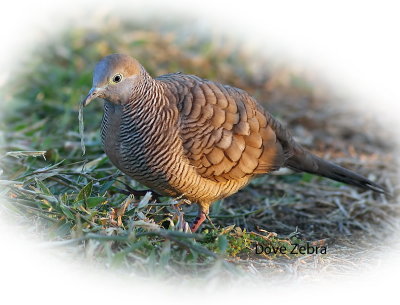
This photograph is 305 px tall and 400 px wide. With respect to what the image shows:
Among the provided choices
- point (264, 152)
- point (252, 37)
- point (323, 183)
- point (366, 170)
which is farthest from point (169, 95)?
point (252, 37)

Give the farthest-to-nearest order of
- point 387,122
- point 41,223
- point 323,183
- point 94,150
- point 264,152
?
point 387,122 → point 323,183 → point 94,150 → point 264,152 → point 41,223

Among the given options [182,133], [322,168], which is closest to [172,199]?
[182,133]

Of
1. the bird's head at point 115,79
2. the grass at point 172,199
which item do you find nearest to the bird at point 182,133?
the bird's head at point 115,79

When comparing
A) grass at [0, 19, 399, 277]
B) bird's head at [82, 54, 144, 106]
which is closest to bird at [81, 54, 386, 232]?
bird's head at [82, 54, 144, 106]

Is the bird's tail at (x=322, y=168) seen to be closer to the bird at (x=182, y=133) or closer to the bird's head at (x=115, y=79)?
the bird at (x=182, y=133)

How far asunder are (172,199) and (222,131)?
67 centimetres

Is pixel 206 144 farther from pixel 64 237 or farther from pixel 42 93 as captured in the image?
pixel 42 93

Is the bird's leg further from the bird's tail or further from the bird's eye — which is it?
the bird's eye

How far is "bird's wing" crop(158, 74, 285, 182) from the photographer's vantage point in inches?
179

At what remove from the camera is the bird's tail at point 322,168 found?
525 centimetres

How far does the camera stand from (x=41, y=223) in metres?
3.99

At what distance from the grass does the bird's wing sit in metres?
0.42

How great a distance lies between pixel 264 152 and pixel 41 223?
189 centimetres

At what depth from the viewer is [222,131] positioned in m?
4.66
